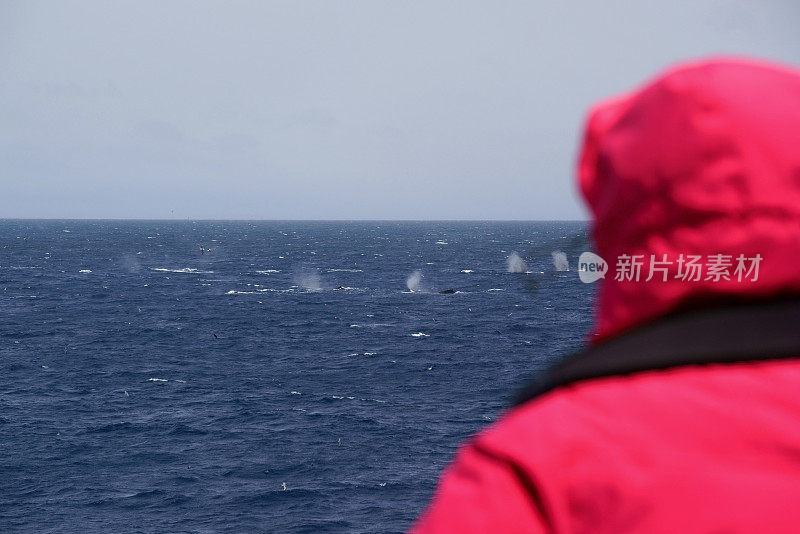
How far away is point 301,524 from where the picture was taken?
3847 centimetres

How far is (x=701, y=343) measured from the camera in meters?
1.65

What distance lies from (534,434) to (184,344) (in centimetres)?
8394

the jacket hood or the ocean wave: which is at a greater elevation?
the jacket hood

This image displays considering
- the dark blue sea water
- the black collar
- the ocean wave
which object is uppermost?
the black collar

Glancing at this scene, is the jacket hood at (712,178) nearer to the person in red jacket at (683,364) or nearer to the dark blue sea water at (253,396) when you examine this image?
the person in red jacket at (683,364)

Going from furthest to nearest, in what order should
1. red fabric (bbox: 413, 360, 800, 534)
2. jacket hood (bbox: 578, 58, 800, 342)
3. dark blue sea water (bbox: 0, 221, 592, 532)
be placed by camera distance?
dark blue sea water (bbox: 0, 221, 592, 532) → jacket hood (bbox: 578, 58, 800, 342) → red fabric (bbox: 413, 360, 800, 534)

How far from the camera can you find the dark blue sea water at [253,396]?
135ft

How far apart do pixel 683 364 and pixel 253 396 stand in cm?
6077

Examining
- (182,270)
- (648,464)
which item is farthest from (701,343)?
(182,270)

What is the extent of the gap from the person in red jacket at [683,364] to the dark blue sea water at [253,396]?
427 mm

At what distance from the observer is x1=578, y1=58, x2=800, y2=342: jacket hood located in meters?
1.64

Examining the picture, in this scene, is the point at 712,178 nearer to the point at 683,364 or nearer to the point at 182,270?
the point at 683,364

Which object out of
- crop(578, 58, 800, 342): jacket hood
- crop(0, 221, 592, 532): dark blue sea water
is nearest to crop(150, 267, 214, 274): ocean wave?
crop(0, 221, 592, 532): dark blue sea water

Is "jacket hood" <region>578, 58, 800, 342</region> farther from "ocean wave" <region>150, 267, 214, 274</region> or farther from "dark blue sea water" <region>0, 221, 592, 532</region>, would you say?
"ocean wave" <region>150, 267, 214, 274</region>
